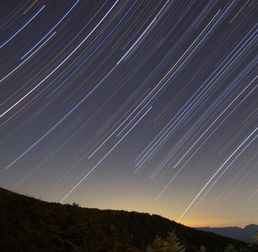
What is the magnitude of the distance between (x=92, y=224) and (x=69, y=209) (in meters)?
1.72

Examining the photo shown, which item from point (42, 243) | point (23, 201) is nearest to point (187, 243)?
point (23, 201)

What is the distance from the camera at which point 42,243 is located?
11.9 m

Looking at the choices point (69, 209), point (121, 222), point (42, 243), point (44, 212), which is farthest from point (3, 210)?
point (121, 222)

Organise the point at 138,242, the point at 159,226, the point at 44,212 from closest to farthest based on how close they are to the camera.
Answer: the point at 44,212, the point at 138,242, the point at 159,226

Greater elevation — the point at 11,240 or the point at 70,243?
the point at 70,243

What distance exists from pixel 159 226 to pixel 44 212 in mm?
14518

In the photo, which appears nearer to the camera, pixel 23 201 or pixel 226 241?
pixel 23 201

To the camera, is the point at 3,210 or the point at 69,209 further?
the point at 69,209

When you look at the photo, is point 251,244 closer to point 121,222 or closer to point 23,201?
point 23,201

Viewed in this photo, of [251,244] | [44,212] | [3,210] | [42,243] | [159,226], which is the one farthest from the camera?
[159,226]

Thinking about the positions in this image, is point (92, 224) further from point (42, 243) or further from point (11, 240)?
point (11, 240)

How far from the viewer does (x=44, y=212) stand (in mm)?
14641

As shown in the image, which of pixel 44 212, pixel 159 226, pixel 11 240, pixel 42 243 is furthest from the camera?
pixel 159 226

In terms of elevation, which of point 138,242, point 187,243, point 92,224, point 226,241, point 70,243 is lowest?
point 70,243
